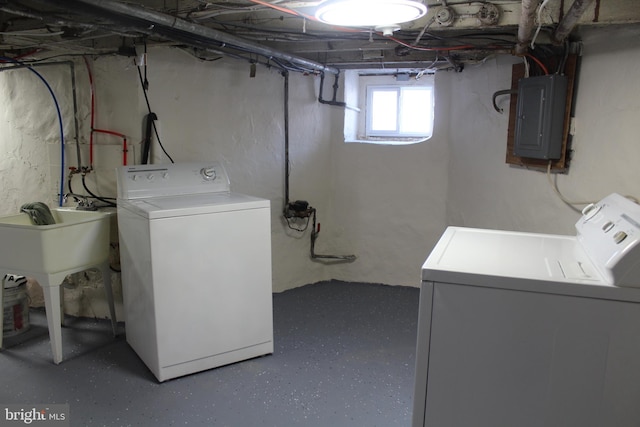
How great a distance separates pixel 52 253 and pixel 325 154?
2.00 m

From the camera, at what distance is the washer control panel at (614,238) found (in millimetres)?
1179

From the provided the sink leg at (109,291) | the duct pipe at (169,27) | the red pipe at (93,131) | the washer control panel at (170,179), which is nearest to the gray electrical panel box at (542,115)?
the duct pipe at (169,27)

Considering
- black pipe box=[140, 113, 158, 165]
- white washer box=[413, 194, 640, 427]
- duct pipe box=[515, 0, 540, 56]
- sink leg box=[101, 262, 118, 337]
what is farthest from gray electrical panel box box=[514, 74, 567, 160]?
sink leg box=[101, 262, 118, 337]

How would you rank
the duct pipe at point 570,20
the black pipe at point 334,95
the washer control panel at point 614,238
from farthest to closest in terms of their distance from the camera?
the black pipe at point 334,95 < the duct pipe at point 570,20 < the washer control panel at point 614,238

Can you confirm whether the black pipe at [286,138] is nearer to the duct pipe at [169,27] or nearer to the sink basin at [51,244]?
the duct pipe at [169,27]

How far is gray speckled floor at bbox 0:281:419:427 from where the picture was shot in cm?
212

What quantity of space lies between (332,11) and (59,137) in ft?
7.46

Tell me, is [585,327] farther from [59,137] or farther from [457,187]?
[59,137]

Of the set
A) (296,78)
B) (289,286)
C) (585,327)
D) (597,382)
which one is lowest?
(289,286)

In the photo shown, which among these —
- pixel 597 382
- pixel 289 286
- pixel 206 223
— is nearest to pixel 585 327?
pixel 597 382

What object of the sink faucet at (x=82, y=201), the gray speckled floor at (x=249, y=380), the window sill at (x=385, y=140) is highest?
the window sill at (x=385, y=140)

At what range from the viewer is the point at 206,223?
238cm

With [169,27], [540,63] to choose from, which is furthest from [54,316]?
[540,63]

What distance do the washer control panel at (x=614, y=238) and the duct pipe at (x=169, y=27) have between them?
172cm
